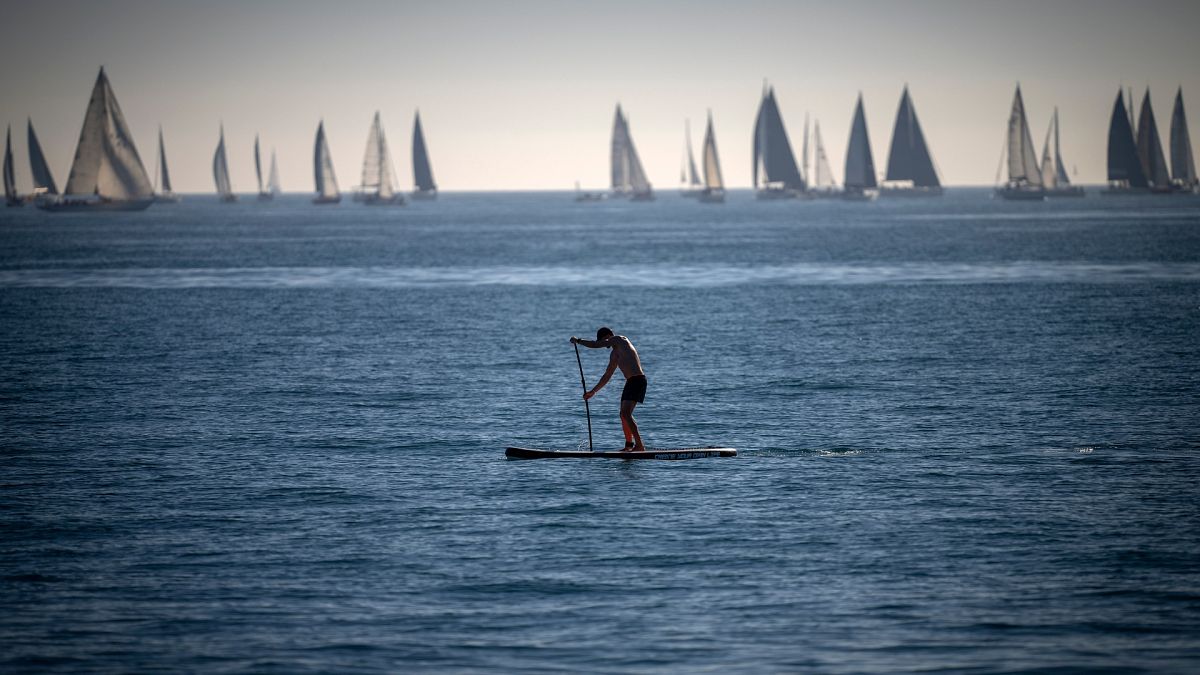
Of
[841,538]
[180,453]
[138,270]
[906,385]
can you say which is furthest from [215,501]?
[138,270]

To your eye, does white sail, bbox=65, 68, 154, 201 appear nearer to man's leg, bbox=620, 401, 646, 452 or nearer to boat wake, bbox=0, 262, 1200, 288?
boat wake, bbox=0, 262, 1200, 288

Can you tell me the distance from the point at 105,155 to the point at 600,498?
160 meters

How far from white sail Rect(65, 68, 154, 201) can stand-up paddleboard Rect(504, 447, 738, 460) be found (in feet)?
483

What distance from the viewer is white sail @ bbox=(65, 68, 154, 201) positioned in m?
164

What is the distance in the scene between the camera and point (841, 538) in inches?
773

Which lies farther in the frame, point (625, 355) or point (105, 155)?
point (105, 155)

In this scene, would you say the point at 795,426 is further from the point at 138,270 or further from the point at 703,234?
the point at 703,234

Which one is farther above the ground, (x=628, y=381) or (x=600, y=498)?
(x=628, y=381)

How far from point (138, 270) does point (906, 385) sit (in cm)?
6915

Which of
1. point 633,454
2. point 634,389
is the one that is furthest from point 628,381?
point 633,454

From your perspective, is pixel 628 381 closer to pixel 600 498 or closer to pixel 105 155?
pixel 600 498

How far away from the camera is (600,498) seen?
22438 millimetres

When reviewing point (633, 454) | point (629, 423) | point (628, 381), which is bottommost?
point (633, 454)

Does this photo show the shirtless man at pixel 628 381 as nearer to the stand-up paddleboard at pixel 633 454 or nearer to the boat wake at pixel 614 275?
the stand-up paddleboard at pixel 633 454
